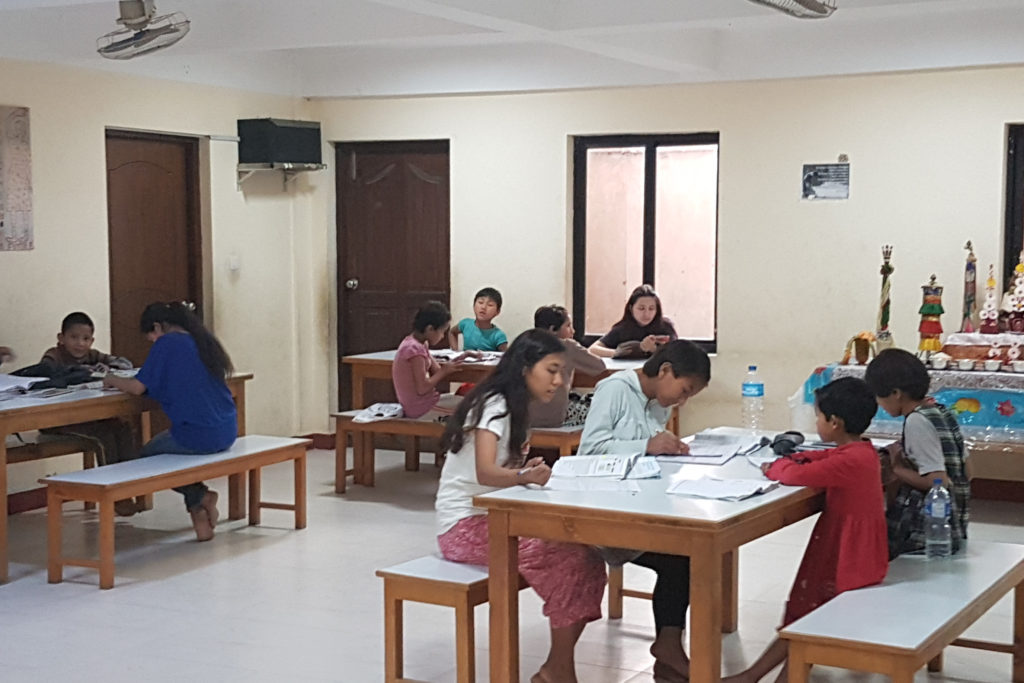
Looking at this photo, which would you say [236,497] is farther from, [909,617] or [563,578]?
[909,617]

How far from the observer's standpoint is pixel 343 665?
14.5ft

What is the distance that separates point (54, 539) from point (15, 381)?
3.40 feet

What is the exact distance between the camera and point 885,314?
23.8ft

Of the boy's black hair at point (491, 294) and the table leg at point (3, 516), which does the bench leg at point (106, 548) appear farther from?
the boy's black hair at point (491, 294)

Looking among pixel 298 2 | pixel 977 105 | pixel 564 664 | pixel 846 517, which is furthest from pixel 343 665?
pixel 977 105

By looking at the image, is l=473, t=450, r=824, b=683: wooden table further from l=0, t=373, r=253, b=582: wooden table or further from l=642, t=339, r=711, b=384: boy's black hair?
l=0, t=373, r=253, b=582: wooden table

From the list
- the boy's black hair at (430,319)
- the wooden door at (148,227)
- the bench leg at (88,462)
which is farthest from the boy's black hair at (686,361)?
the wooden door at (148,227)

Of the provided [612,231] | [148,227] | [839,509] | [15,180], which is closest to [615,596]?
[839,509]

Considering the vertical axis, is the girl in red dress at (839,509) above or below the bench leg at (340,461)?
above

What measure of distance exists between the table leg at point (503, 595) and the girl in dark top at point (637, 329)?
3.98 m

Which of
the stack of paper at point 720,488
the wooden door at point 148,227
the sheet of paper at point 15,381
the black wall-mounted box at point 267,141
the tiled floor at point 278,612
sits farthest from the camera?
the black wall-mounted box at point 267,141

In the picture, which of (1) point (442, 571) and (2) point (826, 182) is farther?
(2) point (826, 182)

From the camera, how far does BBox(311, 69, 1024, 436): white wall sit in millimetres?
7289

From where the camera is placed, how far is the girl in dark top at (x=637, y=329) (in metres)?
7.70
